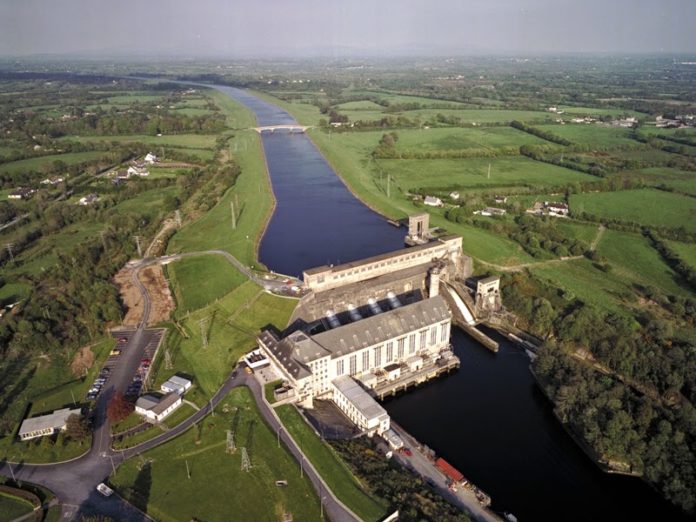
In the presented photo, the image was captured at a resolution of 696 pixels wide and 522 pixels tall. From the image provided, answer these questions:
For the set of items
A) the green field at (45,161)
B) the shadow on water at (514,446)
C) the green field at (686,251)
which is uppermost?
the green field at (45,161)

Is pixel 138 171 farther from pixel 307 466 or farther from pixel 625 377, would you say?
pixel 625 377

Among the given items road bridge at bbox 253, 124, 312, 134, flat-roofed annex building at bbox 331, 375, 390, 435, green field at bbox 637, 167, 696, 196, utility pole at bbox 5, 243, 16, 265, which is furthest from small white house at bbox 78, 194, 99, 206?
green field at bbox 637, 167, 696, 196

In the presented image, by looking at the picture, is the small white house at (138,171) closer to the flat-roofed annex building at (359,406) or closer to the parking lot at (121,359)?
the parking lot at (121,359)

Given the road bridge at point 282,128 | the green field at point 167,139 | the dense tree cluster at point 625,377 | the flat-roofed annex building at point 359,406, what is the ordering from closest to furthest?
the dense tree cluster at point 625,377
the flat-roofed annex building at point 359,406
the green field at point 167,139
the road bridge at point 282,128

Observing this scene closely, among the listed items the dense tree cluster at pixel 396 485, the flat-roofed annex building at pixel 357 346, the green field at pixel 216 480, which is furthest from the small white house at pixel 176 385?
the dense tree cluster at pixel 396 485

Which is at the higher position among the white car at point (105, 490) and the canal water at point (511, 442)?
the white car at point (105, 490)

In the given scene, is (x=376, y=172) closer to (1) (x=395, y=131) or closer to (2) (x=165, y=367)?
(1) (x=395, y=131)
